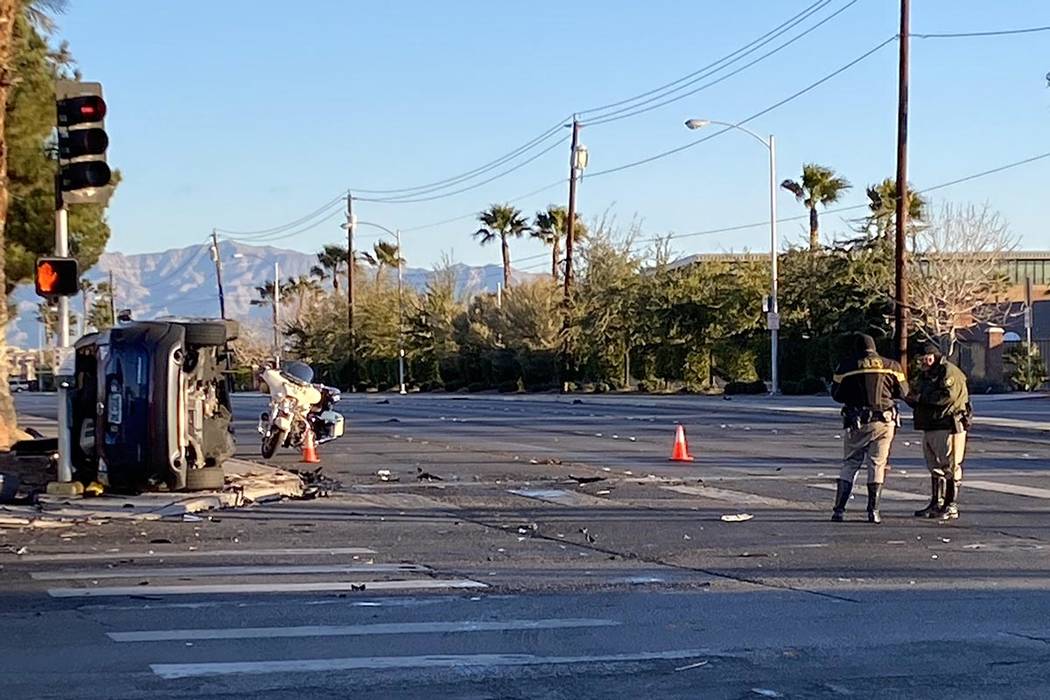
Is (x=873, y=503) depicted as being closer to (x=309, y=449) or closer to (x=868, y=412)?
(x=868, y=412)

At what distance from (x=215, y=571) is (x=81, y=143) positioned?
5.92 meters

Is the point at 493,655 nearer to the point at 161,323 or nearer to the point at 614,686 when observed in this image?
the point at 614,686

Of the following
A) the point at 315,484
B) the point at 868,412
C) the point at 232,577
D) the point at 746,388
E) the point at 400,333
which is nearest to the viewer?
the point at 232,577

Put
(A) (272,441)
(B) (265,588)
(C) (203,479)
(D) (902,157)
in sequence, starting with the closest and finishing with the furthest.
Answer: (B) (265,588) < (C) (203,479) < (A) (272,441) < (D) (902,157)

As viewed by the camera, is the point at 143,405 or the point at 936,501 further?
the point at 143,405

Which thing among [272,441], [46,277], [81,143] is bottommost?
[272,441]

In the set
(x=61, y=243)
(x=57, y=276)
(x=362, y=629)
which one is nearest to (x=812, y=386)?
(x=61, y=243)

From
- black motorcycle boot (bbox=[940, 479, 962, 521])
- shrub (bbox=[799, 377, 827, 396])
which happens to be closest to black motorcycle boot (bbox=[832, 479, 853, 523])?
Result: black motorcycle boot (bbox=[940, 479, 962, 521])

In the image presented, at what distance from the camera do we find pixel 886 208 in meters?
51.6

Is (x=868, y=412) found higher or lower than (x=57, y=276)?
lower

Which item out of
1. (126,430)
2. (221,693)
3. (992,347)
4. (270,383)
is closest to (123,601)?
(221,693)

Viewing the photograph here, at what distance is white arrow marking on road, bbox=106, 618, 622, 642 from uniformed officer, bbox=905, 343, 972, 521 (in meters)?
6.42

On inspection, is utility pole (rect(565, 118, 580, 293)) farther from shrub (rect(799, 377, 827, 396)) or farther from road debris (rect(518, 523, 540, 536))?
road debris (rect(518, 523, 540, 536))

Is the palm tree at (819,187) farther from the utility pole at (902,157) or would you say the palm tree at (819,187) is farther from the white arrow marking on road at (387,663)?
the white arrow marking on road at (387,663)
